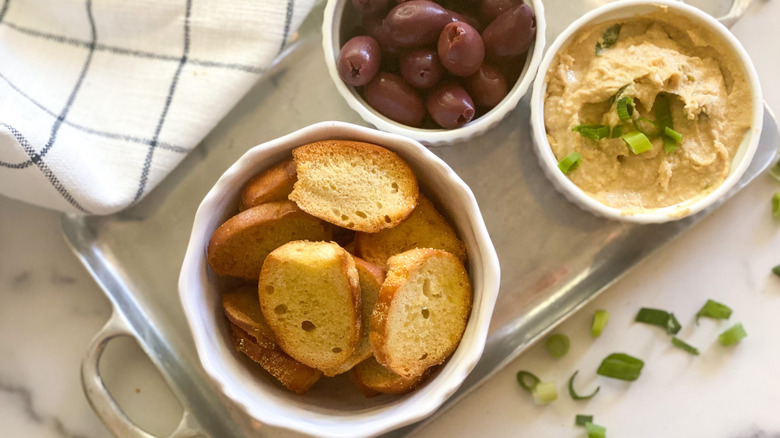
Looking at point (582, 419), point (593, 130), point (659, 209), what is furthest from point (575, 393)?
point (593, 130)

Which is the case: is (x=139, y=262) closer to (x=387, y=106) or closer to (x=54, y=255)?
(x=54, y=255)

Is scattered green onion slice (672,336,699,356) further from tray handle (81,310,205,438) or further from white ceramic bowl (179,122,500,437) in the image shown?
tray handle (81,310,205,438)

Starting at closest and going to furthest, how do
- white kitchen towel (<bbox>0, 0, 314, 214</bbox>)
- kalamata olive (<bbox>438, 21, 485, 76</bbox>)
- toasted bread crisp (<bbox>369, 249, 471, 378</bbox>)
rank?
toasted bread crisp (<bbox>369, 249, 471, 378</bbox>) < kalamata olive (<bbox>438, 21, 485, 76</bbox>) < white kitchen towel (<bbox>0, 0, 314, 214</bbox>)

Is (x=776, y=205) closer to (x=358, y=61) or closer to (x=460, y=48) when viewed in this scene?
(x=460, y=48)

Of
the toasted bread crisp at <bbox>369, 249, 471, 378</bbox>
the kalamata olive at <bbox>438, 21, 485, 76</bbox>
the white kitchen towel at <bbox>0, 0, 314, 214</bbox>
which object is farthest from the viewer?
the white kitchen towel at <bbox>0, 0, 314, 214</bbox>

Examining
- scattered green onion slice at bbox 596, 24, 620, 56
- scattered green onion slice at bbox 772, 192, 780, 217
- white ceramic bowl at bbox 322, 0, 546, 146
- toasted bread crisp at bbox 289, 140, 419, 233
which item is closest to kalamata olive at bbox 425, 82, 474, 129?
white ceramic bowl at bbox 322, 0, 546, 146

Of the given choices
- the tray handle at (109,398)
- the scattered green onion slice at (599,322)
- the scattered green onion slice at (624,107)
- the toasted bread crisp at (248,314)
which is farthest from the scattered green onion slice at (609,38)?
→ the tray handle at (109,398)

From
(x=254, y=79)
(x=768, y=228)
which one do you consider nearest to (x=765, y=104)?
(x=768, y=228)
